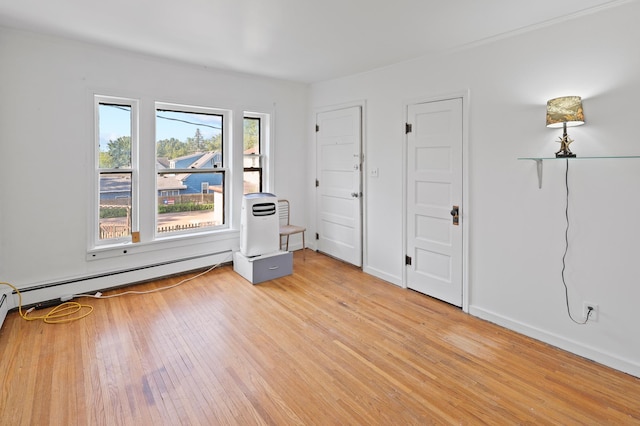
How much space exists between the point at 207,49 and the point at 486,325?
11.9ft

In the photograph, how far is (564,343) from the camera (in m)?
2.59

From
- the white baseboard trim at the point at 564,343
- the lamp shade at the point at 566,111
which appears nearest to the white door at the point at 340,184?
the white baseboard trim at the point at 564,343

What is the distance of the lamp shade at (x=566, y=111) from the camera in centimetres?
230

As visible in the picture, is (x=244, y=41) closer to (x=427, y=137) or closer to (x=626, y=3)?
(x=427, y=137)

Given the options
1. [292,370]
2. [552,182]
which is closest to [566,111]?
[552,182]

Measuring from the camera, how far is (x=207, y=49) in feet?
11.1

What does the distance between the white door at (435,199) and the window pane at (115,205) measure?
3.03m

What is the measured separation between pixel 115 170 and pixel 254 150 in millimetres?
1729

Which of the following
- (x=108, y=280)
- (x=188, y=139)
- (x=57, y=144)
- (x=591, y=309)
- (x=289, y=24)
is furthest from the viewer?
(x=188, y=139)

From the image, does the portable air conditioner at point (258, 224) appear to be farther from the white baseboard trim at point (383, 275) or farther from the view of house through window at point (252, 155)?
the white baseboard trim at point (383, 275)

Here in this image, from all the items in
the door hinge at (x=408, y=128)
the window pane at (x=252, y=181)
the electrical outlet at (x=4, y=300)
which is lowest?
the electrical outlet at (x=4, y=300)

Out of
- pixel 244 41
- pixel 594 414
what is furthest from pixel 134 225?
pixel 594 414

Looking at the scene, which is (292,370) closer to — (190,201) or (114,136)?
(190,201)

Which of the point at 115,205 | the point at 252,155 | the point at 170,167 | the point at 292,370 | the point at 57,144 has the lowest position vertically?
the point at 292,370
